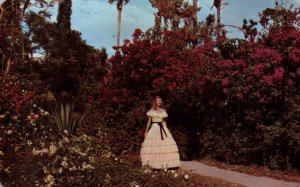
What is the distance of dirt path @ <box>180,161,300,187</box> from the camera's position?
9641mm

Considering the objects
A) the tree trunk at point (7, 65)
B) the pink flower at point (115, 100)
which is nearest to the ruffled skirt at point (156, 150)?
the pink flower at point (115, 100)

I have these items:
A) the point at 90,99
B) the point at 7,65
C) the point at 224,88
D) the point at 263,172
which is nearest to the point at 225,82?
the point at 224,88

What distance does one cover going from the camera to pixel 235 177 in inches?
410

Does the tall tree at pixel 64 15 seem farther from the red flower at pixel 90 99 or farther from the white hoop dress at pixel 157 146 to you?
the white hoop dress at pixel 157 146

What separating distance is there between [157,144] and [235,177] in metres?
1.78

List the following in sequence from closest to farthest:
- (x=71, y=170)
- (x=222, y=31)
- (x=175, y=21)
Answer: (x=71, y=170) → (x=222, y=31) → (x=175, y=21)

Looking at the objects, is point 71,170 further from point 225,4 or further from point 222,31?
point 222,31

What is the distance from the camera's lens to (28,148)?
1038 cm

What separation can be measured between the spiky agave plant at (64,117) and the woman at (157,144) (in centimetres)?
373

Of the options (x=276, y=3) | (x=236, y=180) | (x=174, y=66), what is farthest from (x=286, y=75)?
(x=174, y=66)

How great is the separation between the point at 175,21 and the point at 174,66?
4.48 meters

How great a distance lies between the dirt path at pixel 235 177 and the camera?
31.6 ft

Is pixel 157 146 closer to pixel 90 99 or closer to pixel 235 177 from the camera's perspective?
pixel 235 177

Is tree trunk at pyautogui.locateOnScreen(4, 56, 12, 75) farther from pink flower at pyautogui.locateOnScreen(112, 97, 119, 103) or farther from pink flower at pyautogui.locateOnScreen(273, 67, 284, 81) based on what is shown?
pink flower at pyautogui.locateOnScreen(273, 67, 284, 81)
